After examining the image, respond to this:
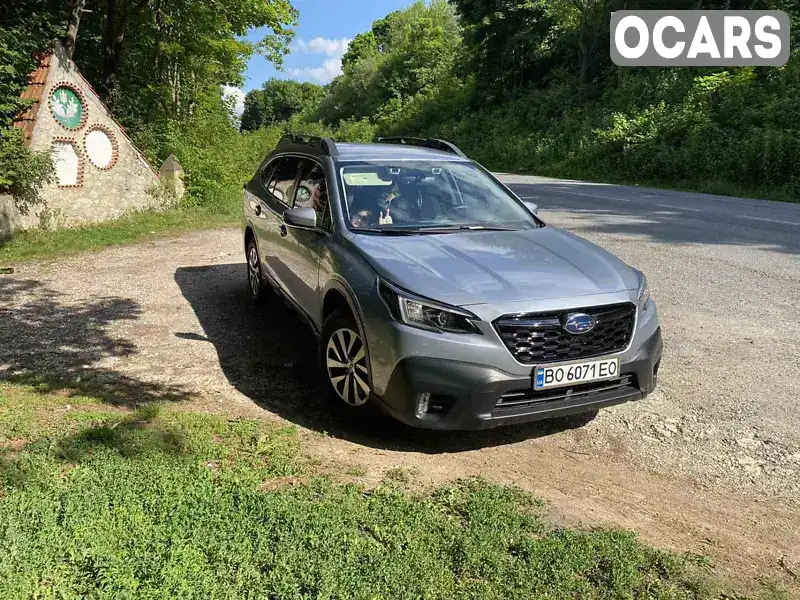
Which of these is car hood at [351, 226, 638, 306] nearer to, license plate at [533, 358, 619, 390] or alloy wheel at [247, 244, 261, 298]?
license plate at [533, 358, 619, 390]

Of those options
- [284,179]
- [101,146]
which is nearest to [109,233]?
[101,146]

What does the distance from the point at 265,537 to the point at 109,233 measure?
1052 cm

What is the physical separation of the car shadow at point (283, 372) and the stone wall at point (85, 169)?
4832mm

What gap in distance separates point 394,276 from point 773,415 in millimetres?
2726

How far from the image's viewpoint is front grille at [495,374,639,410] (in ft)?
12.9

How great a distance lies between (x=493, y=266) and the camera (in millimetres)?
4348

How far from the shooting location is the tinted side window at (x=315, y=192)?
5.34 meters

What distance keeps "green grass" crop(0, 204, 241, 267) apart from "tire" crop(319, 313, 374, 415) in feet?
23.7

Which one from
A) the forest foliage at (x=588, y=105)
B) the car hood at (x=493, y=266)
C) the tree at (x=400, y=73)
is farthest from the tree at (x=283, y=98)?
the car hood at (x=493, y=266)

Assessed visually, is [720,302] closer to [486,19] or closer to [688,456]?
[688,456]

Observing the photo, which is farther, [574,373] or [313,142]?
[313,142]

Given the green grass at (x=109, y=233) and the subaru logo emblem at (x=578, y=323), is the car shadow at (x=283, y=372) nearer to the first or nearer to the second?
the subaru logo emblem at (x=578, y=323)

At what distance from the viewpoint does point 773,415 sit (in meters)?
4.62

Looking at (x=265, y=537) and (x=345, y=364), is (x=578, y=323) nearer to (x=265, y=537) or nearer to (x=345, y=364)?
(x=345, y=364)
